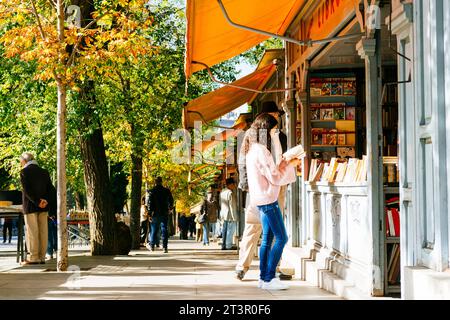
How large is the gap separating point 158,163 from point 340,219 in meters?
26.8

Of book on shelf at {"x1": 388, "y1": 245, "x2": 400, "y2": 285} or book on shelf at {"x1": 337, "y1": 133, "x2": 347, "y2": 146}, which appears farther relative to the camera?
book on shelf at {"x1": 337, "y1": 133, "x2": 347, "y2": 146}

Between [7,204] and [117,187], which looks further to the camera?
[117,187]

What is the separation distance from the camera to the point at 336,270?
9359 mm

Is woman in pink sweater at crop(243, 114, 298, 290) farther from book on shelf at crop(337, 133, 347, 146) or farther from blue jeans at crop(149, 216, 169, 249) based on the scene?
blue jeans at crop(149, 216, 169, 249)

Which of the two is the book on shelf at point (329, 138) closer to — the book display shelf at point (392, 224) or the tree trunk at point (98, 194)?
the tree trunk at point (98, 194)

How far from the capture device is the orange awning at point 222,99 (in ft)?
49.4

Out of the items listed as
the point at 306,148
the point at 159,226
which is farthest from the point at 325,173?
the point at 159,226

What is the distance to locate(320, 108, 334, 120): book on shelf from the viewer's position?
46.0 feet

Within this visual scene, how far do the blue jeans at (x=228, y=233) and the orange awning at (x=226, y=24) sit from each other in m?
8.04

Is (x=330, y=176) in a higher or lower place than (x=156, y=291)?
higher

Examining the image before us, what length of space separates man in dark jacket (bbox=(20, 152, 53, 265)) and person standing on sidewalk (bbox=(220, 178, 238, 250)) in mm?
6573

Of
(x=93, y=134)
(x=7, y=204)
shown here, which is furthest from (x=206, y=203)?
(x=7, y=204)

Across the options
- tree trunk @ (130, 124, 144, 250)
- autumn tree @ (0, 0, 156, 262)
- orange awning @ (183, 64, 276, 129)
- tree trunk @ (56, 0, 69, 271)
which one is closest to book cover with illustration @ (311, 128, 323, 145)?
orange awning @ (183, 64, 276, 129)
